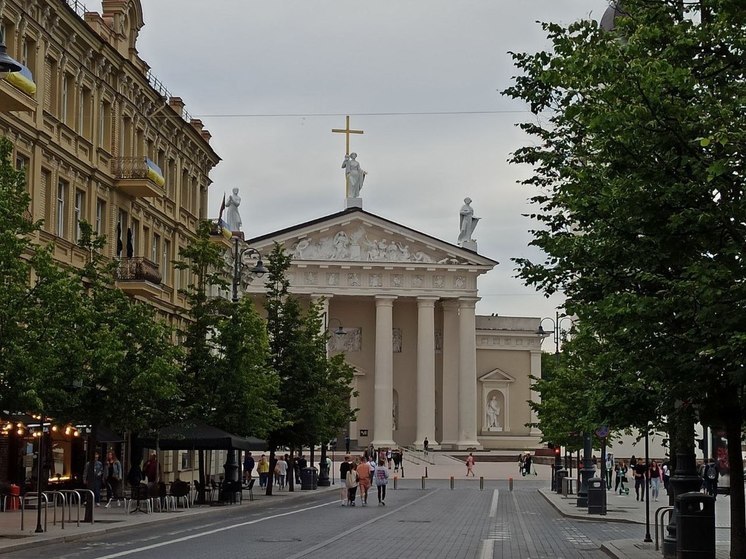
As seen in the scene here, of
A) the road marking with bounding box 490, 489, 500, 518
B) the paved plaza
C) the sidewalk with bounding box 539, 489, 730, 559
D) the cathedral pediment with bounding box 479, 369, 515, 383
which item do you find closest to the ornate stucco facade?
the paved plaza

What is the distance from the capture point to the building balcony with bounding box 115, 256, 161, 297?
44281 millimetres

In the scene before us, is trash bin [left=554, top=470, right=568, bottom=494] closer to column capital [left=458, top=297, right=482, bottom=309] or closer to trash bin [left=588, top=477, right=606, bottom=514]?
trash bin [left=588, top=477, right=606, bottom=514]

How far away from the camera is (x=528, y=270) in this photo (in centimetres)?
1967

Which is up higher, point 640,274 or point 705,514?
point 640,274

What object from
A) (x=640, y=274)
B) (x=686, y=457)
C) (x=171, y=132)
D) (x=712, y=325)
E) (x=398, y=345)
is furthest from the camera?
(x=398, y=345)

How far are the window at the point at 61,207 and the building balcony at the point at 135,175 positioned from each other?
4.98 metres

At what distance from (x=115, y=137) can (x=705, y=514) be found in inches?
1171

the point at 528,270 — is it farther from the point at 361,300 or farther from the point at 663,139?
the point at 361,300

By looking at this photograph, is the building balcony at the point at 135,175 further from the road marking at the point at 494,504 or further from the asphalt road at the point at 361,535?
the road marking at the point at 494,504

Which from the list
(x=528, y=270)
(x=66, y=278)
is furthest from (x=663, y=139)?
(x=66, y=278)

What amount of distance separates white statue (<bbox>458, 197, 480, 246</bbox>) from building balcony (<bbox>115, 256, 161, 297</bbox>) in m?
70.3

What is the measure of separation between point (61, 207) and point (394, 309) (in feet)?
244

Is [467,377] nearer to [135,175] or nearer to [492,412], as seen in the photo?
[492,412]

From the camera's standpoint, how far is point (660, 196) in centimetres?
1634
